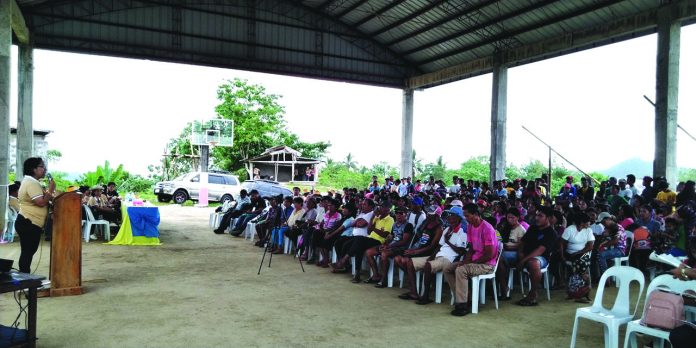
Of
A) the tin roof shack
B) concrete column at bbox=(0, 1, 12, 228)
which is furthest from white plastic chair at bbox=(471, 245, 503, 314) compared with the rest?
the tin roof shack

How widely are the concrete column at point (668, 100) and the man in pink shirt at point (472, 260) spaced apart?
25.4 feet

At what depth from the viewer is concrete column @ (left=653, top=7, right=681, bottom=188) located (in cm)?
1074

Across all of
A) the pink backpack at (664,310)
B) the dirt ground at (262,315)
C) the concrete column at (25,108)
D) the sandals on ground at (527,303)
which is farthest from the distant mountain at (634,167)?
the pink backpack at (664,310)

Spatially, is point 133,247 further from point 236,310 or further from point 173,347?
point 173,347

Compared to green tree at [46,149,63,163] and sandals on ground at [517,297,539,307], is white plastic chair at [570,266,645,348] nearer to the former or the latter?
sandals on ground at [517,297,539,307]

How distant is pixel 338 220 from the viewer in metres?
7.75

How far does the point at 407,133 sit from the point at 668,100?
1141cm

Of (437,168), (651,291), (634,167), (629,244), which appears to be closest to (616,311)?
(651,291)

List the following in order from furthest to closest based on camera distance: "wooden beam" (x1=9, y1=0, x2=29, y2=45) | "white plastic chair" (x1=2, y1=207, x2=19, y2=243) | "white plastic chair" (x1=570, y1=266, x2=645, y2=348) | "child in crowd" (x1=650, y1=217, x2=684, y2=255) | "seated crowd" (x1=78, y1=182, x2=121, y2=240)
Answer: "wooden beam" (x1=9, y1=0, x2=29, y2=45) → "seated crowd" (x1=78, y1=182, x2=121, y2=240) → "white plastic chair" (x1=2, y1=207, x2=19, y2=243) → "child in crowd" (x1=650, y1=217, x2=684, y2=255) → "white plastic chair" (x1=570, y1=266, x2=645, y2=348)

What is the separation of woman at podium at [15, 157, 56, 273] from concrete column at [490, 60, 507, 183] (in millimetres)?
13533

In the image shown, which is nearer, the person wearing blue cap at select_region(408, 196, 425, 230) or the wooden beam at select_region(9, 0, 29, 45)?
the person wearing blue cap at select_region(408, 196, 425, 230)

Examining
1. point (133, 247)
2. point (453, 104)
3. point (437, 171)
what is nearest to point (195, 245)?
point (133, 247)

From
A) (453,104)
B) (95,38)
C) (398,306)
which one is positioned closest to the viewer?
(398,306)

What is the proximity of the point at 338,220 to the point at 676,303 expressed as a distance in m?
5.01
